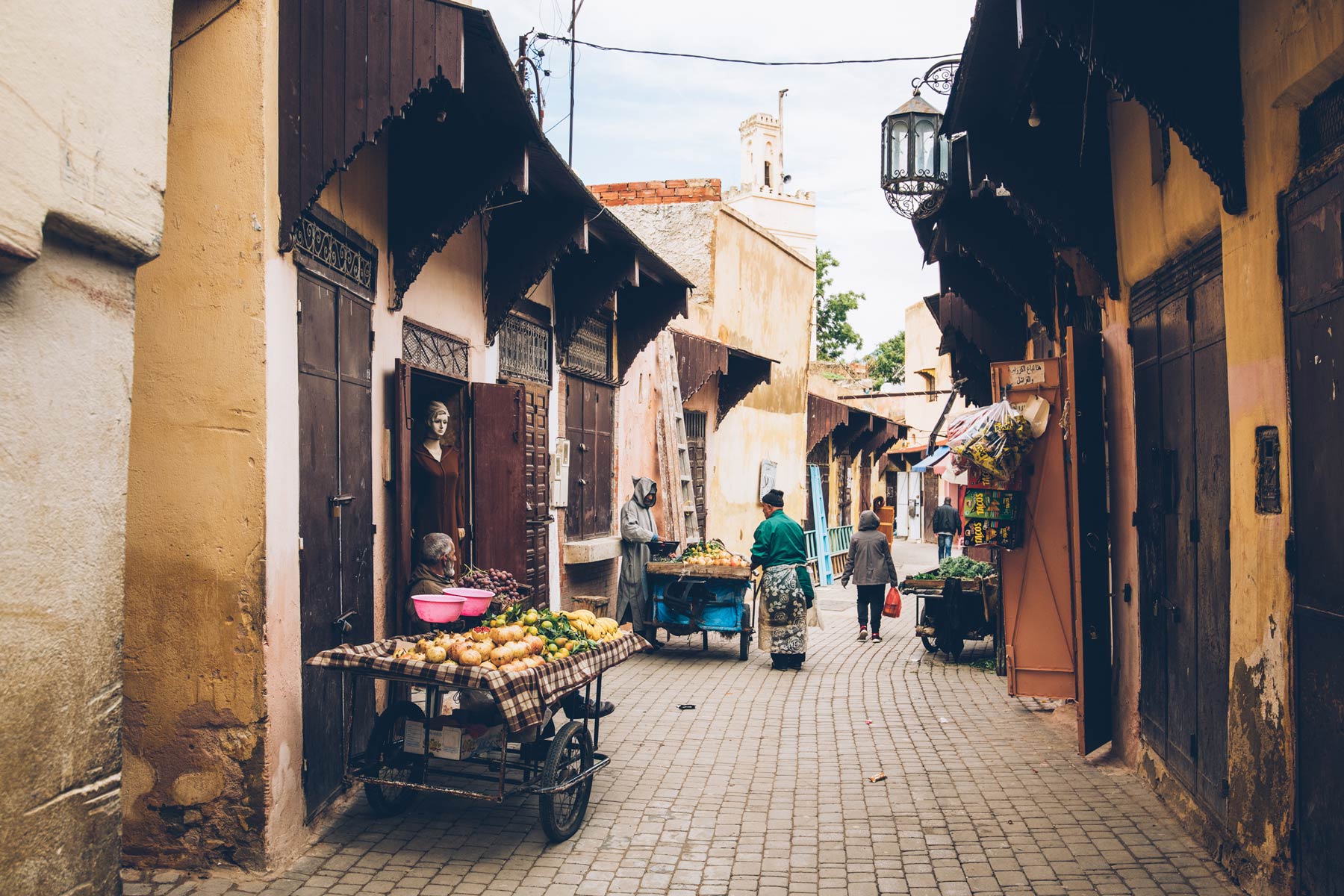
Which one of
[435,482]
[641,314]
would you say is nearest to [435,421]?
[435,482]

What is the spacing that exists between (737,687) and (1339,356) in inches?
270

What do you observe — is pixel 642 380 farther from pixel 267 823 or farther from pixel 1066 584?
pixel 267 823

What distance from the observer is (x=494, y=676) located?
189 inches

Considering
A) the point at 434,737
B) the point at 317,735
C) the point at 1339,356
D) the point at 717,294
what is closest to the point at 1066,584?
the point at 1339,356

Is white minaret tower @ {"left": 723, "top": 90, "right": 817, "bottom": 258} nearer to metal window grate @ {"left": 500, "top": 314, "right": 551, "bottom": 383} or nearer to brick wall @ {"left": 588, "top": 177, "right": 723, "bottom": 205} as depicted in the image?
brick wall @ {"left": 588, "top": 177, "right": 723, "bottom": 205}

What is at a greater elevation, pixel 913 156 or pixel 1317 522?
pixel 913 156

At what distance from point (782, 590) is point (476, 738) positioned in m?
5.71

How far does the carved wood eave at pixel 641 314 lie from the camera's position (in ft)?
42.0

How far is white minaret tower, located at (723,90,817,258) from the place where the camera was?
50906 millimetres

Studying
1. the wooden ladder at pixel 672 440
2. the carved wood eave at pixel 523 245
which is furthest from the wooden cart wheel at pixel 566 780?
the wooden ladder at pixel 672 440

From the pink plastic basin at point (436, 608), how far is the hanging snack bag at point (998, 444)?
3754 mm

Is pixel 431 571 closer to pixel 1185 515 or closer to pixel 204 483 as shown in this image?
pixel 204 483

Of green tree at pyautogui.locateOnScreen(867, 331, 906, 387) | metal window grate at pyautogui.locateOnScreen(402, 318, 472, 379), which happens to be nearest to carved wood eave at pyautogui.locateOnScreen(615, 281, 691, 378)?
metal window grate at pyautogui.locateOnScreen(402, 318, 472, 379)

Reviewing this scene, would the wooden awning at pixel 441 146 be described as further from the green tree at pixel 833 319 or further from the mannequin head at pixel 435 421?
the green tree at pixel 833 319
